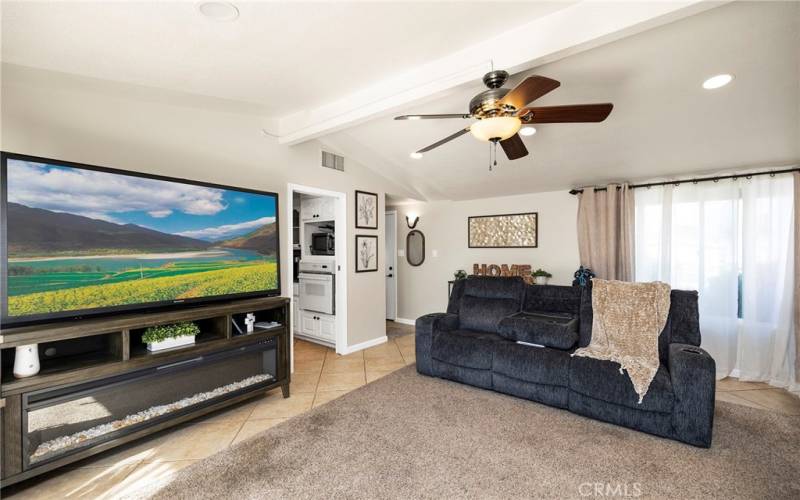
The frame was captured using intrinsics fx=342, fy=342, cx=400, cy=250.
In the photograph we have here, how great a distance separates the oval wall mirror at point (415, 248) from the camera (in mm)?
5893

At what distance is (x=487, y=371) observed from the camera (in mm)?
3002

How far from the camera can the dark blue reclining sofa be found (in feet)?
7.19

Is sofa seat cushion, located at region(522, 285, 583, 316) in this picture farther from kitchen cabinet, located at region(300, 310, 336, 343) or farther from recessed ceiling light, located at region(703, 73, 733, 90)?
kitchen cabinet, located at region(300, 310, 336, 343)

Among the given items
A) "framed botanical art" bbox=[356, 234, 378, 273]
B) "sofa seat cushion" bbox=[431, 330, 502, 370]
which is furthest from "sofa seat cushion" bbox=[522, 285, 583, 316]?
"framed botanical art" bbox=[356, 234, 378, 273]

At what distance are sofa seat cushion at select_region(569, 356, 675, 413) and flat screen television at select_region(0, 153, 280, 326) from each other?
2.59m

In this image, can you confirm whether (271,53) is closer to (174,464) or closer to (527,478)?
(174,464)

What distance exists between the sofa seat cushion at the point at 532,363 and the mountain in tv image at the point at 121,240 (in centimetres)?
215

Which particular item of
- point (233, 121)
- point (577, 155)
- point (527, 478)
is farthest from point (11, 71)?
point (577, 155)

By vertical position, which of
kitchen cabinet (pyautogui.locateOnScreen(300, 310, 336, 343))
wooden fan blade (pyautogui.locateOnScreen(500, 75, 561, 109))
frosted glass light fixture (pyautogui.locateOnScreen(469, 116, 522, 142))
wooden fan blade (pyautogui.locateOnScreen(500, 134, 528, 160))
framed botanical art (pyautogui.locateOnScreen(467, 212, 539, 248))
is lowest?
kitchen cabinet (pyautogui.locateOnScreen(300, 310, 336, 343))

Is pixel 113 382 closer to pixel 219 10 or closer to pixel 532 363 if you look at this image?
pixel 219 10

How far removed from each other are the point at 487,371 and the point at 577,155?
2.41 m

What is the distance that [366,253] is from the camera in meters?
4.50

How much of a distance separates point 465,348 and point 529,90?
2177mm

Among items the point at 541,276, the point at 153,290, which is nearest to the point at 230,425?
the point at 153,290
